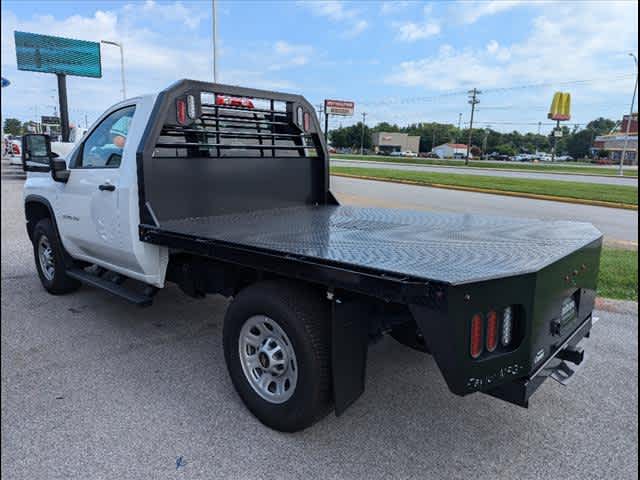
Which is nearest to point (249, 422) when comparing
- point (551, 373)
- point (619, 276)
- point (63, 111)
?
point (551, 373)

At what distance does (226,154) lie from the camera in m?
4.76

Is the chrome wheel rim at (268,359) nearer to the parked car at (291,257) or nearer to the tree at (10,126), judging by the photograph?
the parked car at (291,257)

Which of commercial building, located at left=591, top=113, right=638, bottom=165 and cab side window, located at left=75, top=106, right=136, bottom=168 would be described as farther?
commercial building, located at left=591, top=113, right=638, bottom=165

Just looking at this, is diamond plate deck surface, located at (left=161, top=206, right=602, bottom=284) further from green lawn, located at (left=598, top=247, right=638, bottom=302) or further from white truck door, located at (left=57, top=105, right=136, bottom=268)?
green lawn, located at (left=598, top=247, right=638, bottom=302)

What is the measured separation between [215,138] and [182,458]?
2965 millimetres

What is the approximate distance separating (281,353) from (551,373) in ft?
5.09

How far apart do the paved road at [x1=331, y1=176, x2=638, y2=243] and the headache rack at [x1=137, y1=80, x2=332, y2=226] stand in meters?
7.96

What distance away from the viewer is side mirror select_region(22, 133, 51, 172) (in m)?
4.98

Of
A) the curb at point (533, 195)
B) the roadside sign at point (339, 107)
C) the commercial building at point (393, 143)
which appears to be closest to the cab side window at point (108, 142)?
the curb at point (533, 195)

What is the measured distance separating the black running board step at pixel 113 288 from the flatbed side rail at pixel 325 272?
0.71m

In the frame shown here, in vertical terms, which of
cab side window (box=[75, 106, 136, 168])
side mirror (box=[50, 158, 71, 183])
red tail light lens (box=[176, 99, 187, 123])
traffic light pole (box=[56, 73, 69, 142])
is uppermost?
traffic light pole (box=[56, 73, 69, 142])

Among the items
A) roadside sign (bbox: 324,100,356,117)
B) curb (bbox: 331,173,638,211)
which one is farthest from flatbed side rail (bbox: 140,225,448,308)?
roadside sign (bbox: 324,100,356,117)

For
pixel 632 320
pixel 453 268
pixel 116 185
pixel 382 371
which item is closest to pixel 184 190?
pixel 116 185

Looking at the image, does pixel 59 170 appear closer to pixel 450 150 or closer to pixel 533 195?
pixel 533 195
